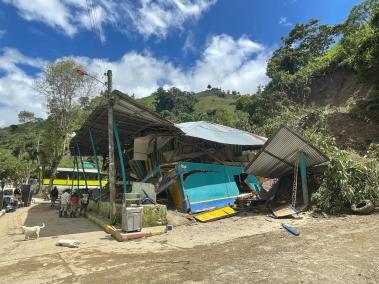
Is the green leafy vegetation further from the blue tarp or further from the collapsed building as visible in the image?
the blue tarp

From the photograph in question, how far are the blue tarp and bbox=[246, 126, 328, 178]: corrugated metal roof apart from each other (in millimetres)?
1688

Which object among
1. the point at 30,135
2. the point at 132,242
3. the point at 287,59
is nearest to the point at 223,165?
the point at 132,242

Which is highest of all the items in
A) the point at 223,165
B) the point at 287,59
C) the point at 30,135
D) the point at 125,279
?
the point at 287,59

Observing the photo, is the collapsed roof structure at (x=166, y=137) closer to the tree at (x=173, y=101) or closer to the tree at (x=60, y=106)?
the tree at (x=60, y=106)

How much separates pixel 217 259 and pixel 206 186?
7499 millimetres

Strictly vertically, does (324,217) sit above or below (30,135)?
below

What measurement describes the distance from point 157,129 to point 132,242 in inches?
273

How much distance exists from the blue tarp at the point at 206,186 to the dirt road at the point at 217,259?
334 cm

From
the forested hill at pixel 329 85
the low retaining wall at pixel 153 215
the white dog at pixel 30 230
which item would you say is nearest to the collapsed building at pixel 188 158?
the low retaining wall at pixel 153 215

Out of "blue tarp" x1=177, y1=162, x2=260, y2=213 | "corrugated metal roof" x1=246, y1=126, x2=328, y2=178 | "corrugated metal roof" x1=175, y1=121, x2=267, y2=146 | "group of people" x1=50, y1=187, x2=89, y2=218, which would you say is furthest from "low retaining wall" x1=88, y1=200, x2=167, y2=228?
"group of people" x1=50, y1=187, x2=89, y2=218

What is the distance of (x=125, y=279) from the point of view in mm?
5980

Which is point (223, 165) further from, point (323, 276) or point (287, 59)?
point (287, 59)

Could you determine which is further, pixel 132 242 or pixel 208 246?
A: pixel 132 242

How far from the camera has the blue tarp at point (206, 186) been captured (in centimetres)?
1355
